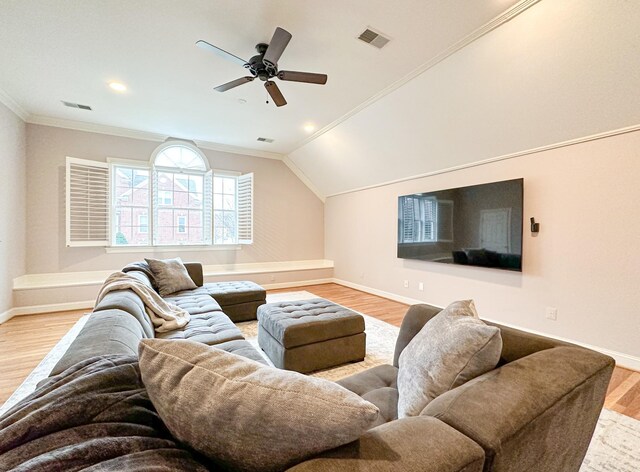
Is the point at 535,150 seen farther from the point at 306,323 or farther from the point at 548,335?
the point at 306,323

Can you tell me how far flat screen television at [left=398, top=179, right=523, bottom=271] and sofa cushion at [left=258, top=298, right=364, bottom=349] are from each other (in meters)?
2.06

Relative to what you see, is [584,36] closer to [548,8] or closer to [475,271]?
[548,8]

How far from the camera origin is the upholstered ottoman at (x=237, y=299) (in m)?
3.54

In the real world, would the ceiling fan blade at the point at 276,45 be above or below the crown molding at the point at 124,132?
below

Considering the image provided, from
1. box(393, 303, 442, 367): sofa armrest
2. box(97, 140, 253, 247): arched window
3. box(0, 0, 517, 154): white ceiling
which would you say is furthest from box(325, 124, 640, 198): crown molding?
box(97, 140, 253, 247): arched window

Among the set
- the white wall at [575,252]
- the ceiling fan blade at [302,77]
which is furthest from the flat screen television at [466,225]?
the ceiling fan blade at [302,77]

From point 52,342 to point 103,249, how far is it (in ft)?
6.67

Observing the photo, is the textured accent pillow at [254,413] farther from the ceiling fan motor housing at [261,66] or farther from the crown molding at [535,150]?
the crown molding at [535,150]

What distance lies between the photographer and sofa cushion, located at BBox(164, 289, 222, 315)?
8.91 ft

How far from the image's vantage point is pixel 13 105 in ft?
12.5

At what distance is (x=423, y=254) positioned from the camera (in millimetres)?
4422

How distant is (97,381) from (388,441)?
0.72 m

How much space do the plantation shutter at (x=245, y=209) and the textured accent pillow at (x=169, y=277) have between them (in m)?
1.98

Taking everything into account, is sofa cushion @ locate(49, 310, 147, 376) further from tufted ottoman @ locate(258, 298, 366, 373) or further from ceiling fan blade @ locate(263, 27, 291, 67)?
ceiling fan blade @ locate(263, 27, 291, 67)
